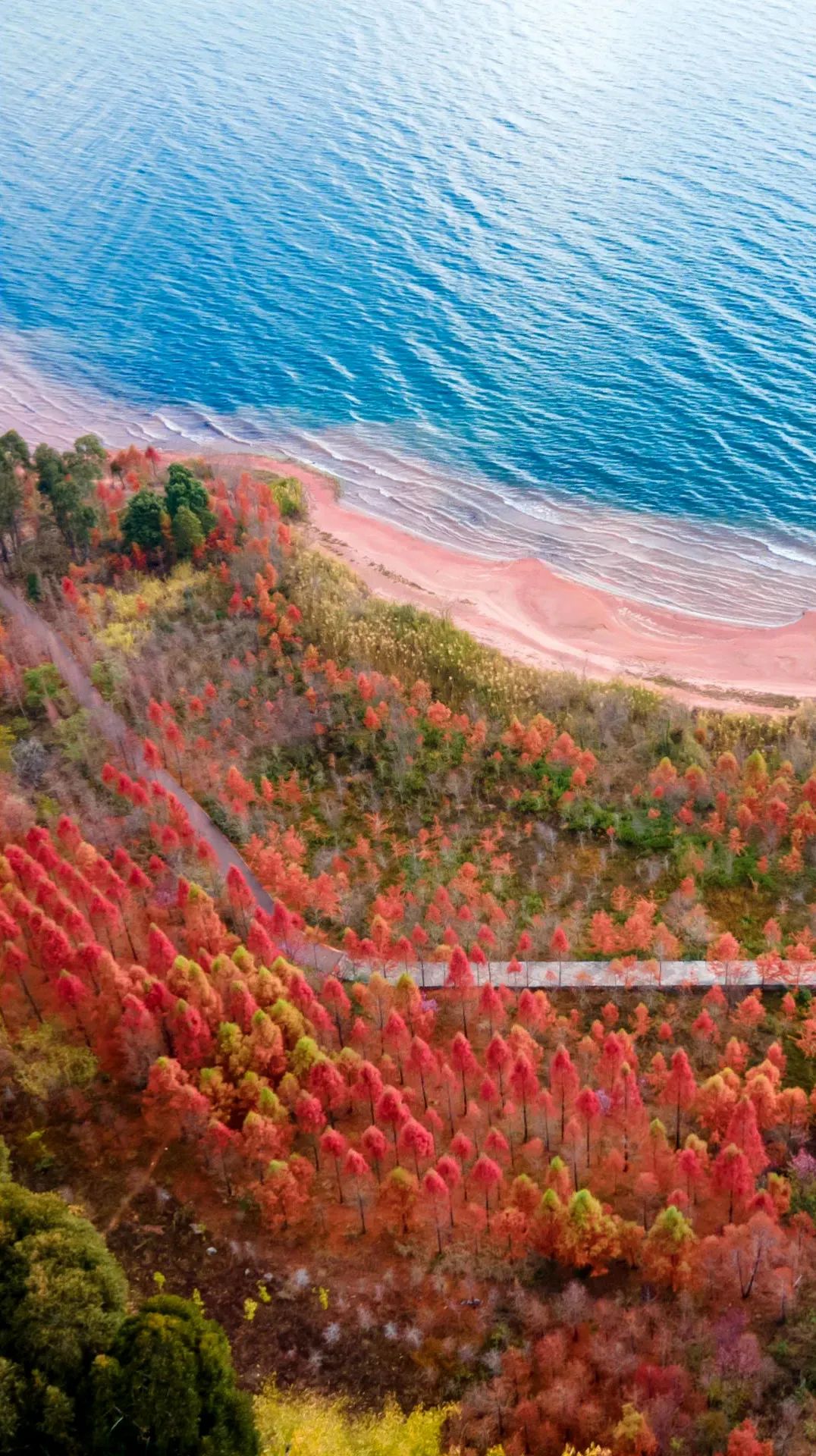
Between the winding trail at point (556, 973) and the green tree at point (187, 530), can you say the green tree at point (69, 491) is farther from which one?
the winding trail at point (556, 973)

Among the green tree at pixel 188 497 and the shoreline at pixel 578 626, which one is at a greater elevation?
the green tree at pixel 188 497

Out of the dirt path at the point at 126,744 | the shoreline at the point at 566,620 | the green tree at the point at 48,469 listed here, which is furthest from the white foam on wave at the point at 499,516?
the dirt path at the point at 126,744

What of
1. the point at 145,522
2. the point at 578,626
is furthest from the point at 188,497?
the point at 578,626

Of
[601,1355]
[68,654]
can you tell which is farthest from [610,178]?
[601,1355]

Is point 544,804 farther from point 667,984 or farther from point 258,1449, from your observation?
point 258,1449

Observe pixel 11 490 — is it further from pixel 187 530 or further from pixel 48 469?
pixel 187 530

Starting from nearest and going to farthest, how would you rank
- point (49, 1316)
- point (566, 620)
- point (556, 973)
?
1. point (49, 1316)
2. point (556, 973)
3. point (566, 620)
